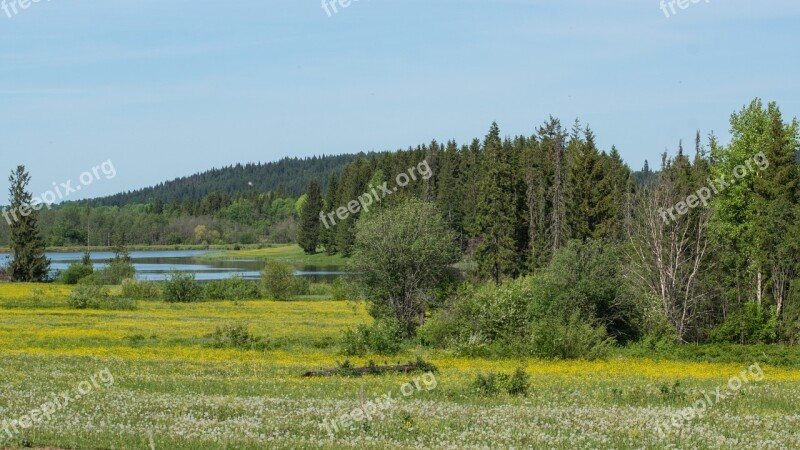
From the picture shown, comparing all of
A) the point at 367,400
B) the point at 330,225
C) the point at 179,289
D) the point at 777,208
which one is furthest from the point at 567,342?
the point at 330,225

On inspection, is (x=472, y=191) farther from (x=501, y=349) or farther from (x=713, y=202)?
(x=501, y=349)

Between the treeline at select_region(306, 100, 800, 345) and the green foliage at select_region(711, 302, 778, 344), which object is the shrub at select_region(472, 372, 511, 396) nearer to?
the treeline at select_region(306, 100, 800, 345)

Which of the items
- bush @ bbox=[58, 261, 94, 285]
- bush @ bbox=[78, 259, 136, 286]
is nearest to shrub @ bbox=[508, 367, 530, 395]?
bush @ bbox=[78, 259, 136, 286]

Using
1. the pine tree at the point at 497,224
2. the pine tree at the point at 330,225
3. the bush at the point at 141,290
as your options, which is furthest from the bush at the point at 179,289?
the pine tree at the point at 330,225

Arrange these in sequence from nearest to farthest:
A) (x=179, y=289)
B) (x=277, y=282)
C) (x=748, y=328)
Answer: (x=748, y=328), (x=179, y=289), (x=277, y=282)

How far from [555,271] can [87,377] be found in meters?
27.4

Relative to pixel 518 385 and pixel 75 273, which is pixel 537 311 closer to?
pixel 518 385

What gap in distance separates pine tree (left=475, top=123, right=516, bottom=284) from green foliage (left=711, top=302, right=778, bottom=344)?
41.4 m

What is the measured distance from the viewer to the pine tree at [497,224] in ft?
313

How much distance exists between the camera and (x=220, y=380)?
86.8ft

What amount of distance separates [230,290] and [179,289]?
6.21m

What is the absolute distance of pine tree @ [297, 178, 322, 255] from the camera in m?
183

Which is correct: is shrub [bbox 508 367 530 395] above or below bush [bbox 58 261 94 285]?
below

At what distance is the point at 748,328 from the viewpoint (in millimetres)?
54188
